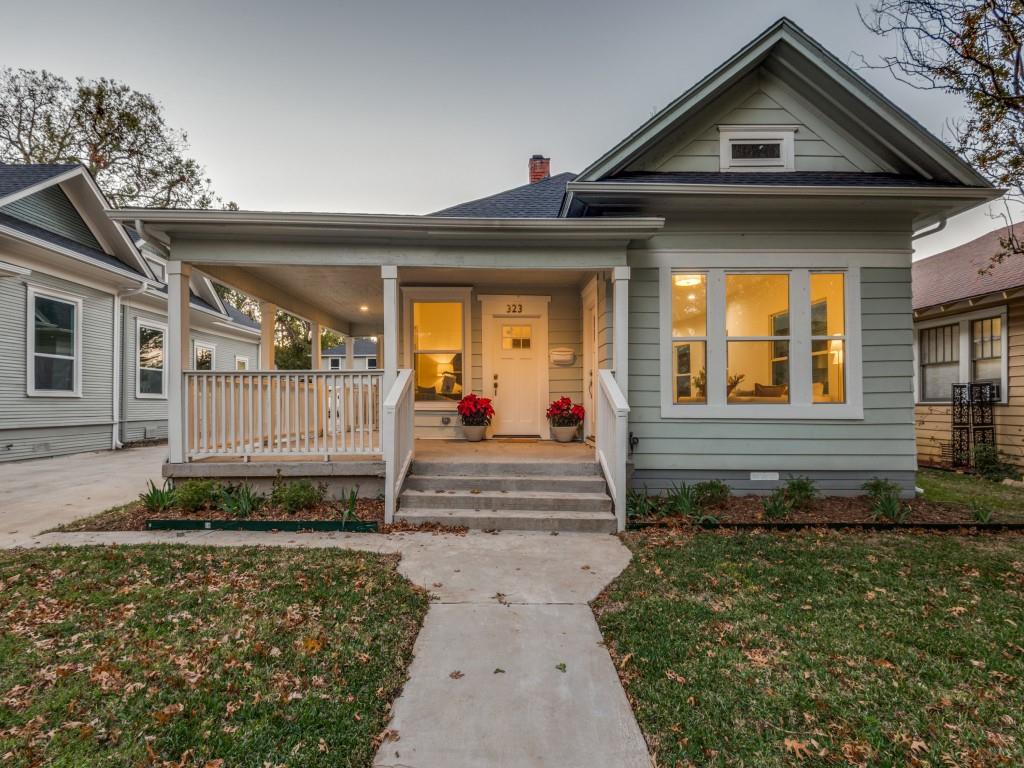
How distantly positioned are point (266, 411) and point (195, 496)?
109cm

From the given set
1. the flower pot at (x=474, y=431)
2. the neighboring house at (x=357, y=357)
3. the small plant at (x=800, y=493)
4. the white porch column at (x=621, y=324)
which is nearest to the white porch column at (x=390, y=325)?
the flower pot at (x=474, y=431)

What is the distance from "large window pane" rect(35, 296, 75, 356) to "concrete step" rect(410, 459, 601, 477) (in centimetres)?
865

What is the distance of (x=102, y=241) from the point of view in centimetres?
1027

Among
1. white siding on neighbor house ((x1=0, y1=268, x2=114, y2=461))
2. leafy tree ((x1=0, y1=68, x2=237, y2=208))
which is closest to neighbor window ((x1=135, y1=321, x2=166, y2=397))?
white siding on neighbor house ((x1=0, y1=268, x2=114, y2=461))

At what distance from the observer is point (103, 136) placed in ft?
55.8

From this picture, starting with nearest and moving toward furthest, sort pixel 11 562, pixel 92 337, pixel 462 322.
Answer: pixel 11 562, pixel 462 322, pixel 92 337

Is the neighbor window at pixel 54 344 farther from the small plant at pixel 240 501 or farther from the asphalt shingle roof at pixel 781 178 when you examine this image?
the asphalt shingle roof at pixel 781 178

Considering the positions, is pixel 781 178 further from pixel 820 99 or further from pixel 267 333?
pixel 267 333

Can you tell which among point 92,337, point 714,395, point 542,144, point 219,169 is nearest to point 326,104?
point 542,144

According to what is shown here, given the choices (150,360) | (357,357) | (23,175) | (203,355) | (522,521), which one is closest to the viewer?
(522,521)

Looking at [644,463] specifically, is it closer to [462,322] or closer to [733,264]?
[733,264]

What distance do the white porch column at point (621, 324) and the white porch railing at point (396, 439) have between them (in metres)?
2.36

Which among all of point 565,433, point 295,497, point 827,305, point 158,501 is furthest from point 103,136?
point 827,305

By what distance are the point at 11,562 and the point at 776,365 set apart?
295 inches
